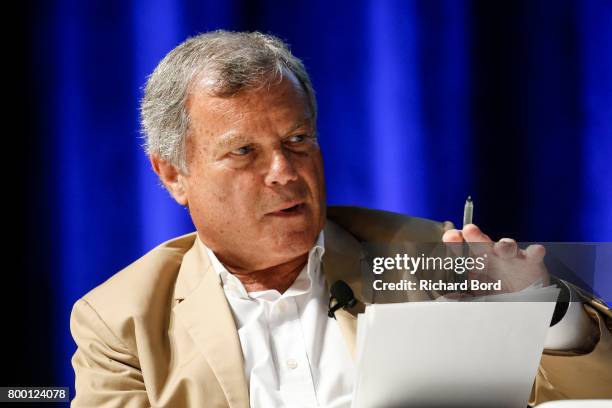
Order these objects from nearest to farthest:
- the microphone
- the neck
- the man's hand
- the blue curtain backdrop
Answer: the man's hand < the microphone < the neck < the blue curtain backdrop

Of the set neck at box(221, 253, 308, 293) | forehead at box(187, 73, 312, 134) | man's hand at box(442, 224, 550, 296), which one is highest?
forehead at box(187, 73, 312, 134)

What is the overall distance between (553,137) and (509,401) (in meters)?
1.65

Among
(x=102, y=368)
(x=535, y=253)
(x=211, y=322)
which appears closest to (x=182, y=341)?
(x=211, y=322)

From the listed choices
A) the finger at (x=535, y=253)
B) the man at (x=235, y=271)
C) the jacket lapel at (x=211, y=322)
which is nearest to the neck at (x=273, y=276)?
the man at (x=235, y=271)

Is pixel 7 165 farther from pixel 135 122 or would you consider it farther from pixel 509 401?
pixel 509 401

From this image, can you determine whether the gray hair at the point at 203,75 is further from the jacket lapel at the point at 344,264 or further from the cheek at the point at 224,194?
the jacket lapel at the point at 344,264

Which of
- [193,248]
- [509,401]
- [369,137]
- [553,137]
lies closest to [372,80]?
[369,137]

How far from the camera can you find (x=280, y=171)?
1945 mm

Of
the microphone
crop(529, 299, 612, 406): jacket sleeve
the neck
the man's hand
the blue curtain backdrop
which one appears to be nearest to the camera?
the man's hand

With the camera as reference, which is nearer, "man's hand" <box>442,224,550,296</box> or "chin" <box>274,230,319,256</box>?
"man's hand" <box>442,224,550,296</box>

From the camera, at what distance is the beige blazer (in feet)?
5.68

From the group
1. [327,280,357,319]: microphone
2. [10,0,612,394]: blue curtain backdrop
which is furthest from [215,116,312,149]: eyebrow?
[10,0,612,394]: blue curtain backdrop

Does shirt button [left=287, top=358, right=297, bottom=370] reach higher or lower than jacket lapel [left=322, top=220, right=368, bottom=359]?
lower

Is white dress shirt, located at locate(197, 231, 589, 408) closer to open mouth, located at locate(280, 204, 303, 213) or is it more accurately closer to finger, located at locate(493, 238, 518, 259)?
open mouth, located at locate(280, 204, 303, 213)
